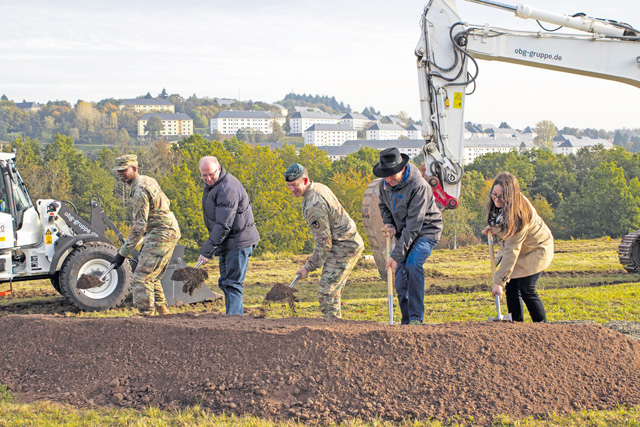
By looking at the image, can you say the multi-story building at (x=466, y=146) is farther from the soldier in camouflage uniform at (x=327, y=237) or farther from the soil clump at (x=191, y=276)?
the soldier in camouflage uniform at (x=327, y=237)

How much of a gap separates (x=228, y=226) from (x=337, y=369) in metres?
2.65

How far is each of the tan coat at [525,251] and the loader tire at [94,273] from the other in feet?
19.5

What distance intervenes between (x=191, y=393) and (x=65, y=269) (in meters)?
5.26

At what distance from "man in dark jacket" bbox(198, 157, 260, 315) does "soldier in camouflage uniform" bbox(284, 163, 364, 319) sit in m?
0.93

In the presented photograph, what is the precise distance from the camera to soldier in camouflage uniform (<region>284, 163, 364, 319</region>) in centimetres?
604

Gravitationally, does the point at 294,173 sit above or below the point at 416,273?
above

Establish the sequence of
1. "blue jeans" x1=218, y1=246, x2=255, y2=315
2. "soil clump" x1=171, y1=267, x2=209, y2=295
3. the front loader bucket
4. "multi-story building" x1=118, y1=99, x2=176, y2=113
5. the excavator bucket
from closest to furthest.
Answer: "blue jeans" x1=218, y1=246, x2=255, y2=315, "soil clump" x1=171, y1=267, x2=209, y2=295, the front loader bucket, the excavator bucket, "multi-story building" x1=118, y1=99, x2=176, y2=113

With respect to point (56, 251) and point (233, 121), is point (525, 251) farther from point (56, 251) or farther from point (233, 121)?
point (233, 121)

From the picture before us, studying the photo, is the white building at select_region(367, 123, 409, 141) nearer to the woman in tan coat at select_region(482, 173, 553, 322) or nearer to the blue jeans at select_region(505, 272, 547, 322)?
the blue jeans at select_region(505, 272, 547, 322)

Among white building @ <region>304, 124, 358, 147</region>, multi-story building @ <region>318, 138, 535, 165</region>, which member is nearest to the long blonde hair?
multi-story building @ <region>318, 138, 535, 165</region>

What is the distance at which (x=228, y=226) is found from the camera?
6609 mm

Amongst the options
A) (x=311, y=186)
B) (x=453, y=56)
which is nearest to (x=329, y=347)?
(x=311, y=186)

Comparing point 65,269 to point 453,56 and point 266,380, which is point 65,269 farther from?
point 453,56

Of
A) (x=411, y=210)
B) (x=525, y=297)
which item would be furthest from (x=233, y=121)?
(x=525, y=297)
